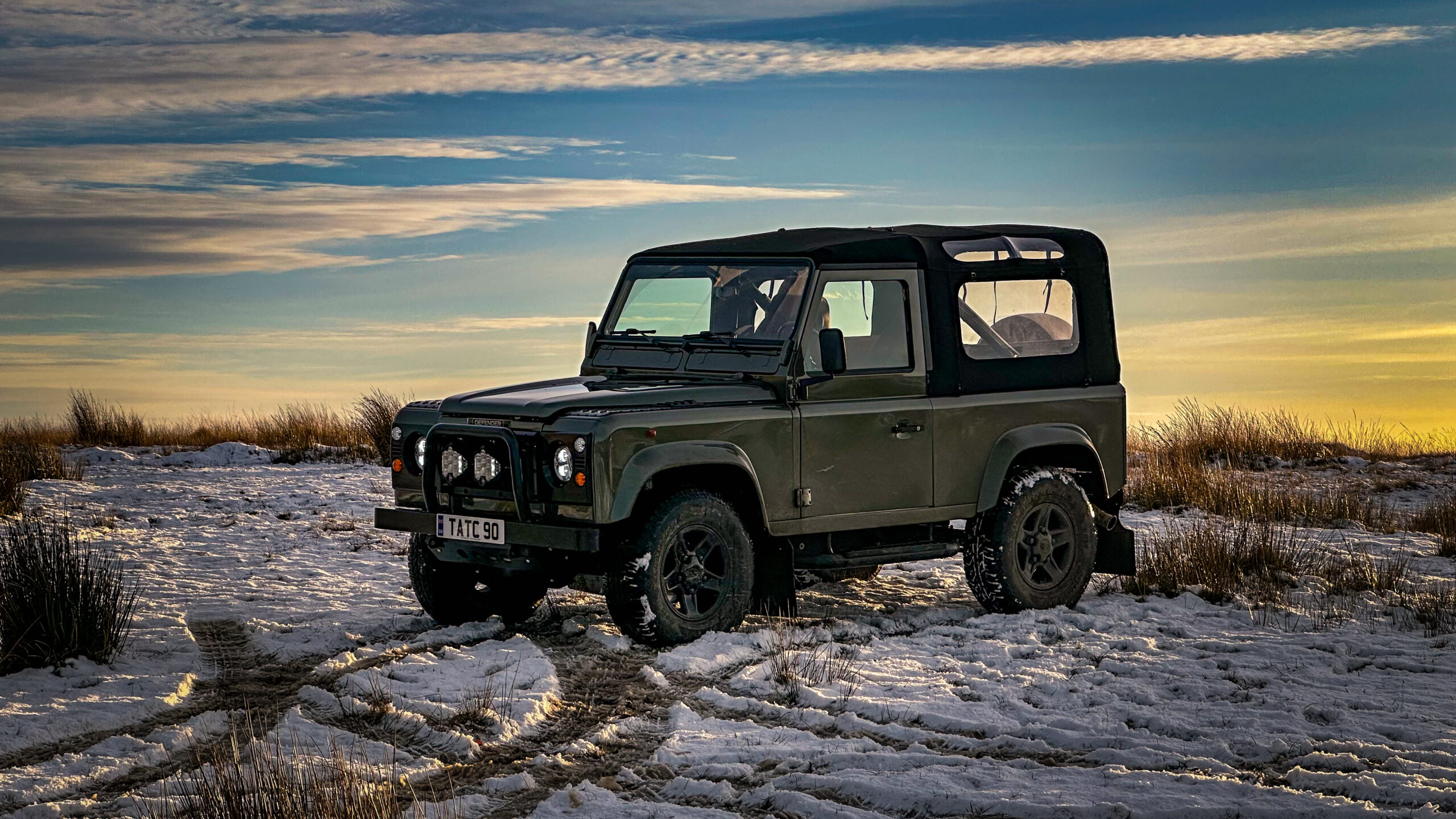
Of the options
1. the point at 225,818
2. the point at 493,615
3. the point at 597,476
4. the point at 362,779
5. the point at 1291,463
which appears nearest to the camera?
the point at 225,818

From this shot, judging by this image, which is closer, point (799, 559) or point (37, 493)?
point (799, 559)

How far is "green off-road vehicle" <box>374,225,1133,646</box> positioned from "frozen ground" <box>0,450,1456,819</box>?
43 centimetres

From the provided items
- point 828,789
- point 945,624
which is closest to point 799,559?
point 945,624

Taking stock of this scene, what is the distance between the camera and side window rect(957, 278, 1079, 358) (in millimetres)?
9594

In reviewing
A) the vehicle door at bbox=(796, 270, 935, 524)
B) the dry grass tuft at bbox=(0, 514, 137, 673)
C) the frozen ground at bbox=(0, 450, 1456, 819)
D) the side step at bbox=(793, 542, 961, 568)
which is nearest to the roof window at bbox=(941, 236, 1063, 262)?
the vehicle door at bbox=(796, 270, 935, 524)

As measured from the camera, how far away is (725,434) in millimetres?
8234

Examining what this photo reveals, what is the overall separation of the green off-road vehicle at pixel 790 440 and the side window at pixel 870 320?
1cm

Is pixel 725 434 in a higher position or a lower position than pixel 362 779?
higher

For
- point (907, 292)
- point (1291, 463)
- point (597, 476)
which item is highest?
point (907, 292)

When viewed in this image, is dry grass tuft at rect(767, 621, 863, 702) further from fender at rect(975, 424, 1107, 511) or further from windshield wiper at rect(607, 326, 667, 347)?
windshield wiper at rect(607, 326, 667, 347)

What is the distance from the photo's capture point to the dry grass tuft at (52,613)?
8211 millimetres

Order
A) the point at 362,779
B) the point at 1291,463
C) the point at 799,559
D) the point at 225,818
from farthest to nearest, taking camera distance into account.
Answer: the point at 1291,463 → the point at 799,559 → the point at 362,779 → the point at 225,818

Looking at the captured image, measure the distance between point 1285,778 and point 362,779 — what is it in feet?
13.1

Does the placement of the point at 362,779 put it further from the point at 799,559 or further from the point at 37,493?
the point at 37,493
